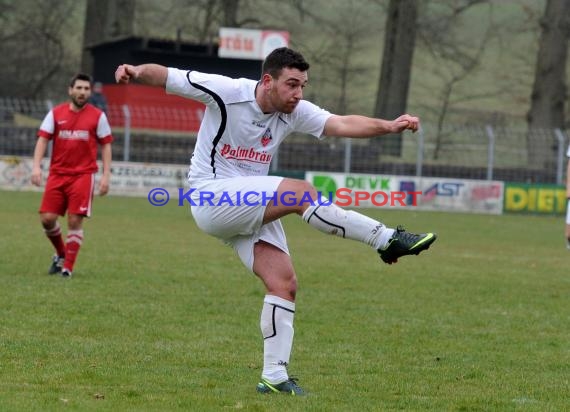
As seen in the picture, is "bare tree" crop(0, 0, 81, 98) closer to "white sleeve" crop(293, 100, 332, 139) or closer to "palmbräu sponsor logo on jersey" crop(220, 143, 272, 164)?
"white sleeve" crop(293, 100, 332, 139)

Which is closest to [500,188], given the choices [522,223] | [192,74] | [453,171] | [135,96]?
[453,171]

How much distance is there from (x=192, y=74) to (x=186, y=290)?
210 inches

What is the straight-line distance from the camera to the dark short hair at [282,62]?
253 inches

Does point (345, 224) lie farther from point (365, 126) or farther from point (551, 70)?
point (551, 70)

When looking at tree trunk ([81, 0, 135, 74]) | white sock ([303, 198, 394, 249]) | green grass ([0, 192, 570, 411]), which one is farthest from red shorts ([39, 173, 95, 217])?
tree trunk ([81, 0, 135, 74])

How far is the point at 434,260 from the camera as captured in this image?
16.1 meters

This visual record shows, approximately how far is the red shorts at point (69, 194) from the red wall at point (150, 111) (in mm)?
16071

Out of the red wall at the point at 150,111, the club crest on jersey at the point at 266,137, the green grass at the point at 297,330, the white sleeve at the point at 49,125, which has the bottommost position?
the green grass at the point at 297,330

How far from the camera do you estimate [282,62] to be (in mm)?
6438

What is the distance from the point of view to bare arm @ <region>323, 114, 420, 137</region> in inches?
256

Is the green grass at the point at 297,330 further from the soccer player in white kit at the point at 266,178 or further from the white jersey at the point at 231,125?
the white jersey at the point at 231,125

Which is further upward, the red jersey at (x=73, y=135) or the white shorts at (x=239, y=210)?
the red jersey at (x=73, y=135)

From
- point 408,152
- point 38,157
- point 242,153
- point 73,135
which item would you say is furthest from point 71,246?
point 408,152

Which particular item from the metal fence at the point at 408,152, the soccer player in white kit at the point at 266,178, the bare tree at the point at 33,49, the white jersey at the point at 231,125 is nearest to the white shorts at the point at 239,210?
the soccer player in white kit at the point at 266,178
